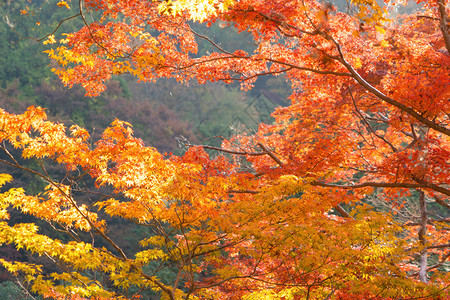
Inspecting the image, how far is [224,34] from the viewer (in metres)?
27.7

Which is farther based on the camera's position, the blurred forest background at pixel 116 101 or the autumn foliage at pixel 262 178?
the blurred forest background at pixel 116 101

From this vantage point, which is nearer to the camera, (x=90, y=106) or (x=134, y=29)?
(x=134, y=29)

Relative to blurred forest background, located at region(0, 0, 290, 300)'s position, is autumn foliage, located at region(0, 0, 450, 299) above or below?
below

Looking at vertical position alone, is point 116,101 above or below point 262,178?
above

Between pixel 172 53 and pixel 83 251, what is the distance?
3791 mm

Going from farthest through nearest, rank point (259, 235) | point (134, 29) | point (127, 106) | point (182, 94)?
1. point (182, 94)
2. point (127, 106)
3. point (134, 29)
4. point (259, 235)

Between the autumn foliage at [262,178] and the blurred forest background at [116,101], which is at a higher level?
the blurred forest background at [116,101]

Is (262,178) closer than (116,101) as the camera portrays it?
Yes

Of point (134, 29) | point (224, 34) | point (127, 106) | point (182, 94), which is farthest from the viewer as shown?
point (224, 34)

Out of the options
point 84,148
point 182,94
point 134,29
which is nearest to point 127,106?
point 182,94

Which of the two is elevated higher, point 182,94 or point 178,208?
point 182,94

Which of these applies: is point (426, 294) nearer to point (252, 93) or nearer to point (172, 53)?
point (172, 53)

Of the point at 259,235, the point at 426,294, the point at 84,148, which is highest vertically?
the point at 84,148

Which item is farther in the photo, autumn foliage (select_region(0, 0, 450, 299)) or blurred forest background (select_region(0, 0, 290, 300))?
blurred forest background (select_region(0, 0, 290, 300))
